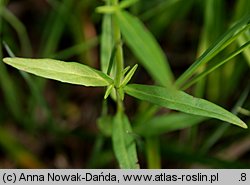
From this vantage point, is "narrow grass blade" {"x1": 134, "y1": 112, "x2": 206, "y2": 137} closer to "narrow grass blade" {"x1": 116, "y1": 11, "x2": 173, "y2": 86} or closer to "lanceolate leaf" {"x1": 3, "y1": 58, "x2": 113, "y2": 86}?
"lanceolate leaf" {"x1": 3, "y1": 58, "x2": 113, "y2": 86}

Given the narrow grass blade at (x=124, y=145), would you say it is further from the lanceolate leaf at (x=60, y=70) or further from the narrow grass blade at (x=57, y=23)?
the narrow grass blade at (x=57, y=23)

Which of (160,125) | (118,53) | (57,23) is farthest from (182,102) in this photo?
(57,23)

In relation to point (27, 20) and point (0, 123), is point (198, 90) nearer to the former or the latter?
point (0, 123)

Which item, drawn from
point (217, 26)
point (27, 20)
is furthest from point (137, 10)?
point (27, 20)

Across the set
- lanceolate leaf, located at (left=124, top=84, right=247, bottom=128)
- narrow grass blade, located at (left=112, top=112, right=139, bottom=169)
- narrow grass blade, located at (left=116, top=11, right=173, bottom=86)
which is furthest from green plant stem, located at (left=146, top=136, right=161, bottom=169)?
narrow grass blade, located at (left=116, top=11, right=173, bottom=86)

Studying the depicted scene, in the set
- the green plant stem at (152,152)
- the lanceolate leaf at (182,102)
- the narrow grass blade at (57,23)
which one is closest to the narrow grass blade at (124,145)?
the lanceolate leaf at (182,102)

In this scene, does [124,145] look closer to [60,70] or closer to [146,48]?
[60,70]

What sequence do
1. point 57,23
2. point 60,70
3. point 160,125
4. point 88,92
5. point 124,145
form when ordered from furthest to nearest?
point 88,92, point 57,23, point 160,125, point 124,145, point 60,70
